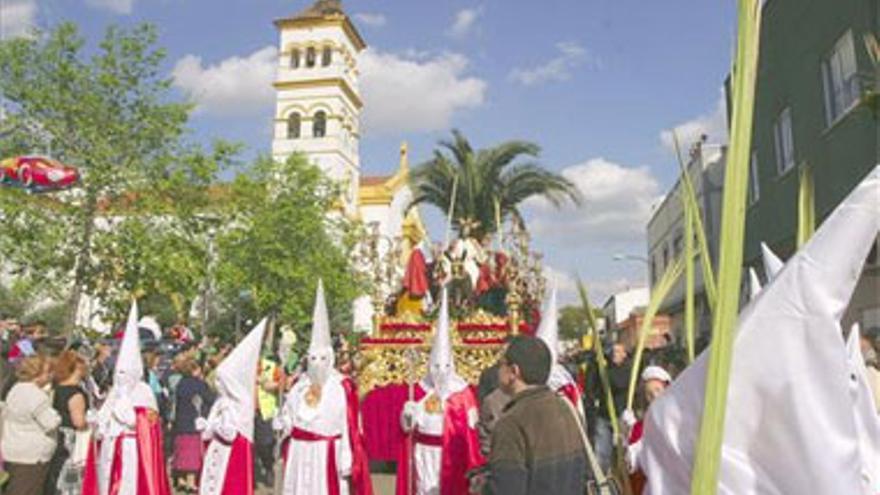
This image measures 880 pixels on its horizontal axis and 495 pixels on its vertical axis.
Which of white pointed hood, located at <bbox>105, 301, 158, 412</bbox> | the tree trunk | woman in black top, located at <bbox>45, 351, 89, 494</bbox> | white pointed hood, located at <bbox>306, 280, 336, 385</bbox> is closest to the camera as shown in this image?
woman in black top, located at <bbox>45, 351, 89, 494</bbox>

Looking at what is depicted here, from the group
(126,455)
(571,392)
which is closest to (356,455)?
(126,455)

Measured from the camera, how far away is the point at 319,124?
52469mm

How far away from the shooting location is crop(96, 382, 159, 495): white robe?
22.8 feet

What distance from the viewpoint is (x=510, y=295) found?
1110cm

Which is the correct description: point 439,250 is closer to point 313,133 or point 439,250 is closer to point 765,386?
point 765,386

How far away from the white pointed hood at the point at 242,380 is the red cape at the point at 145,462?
733 millimetres

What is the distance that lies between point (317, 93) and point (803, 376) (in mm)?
53086

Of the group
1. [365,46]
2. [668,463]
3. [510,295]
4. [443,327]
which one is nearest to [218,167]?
[510,295]

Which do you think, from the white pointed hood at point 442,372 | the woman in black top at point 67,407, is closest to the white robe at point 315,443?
the white pointed hood at point 442,372

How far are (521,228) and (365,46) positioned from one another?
49.3m

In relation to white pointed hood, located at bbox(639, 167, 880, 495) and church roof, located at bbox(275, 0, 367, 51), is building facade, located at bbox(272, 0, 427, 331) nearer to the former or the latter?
church roof, located at bbox(275, 0, 367, 51)

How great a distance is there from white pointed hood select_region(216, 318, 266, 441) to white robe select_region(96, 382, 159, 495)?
87cm

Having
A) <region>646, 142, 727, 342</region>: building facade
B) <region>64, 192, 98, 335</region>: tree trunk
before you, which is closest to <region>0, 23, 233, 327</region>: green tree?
<region>64, 192, 98, 335</region>: tree trunk

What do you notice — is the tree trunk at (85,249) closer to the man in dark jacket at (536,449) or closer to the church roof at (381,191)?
the man in dark jacket at (536,449)
